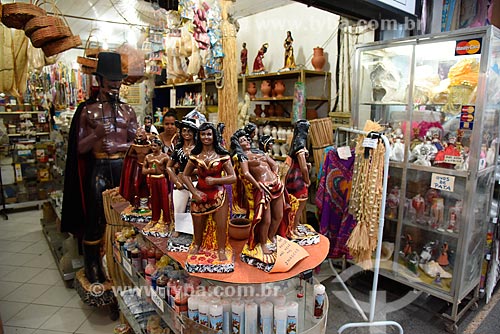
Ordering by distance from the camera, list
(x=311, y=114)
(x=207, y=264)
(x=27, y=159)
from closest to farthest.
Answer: (x=207, y=264), (x=311, y=114), (x=27, y=159)

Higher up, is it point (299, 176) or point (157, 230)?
point (299, 176)

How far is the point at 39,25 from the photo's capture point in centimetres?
216

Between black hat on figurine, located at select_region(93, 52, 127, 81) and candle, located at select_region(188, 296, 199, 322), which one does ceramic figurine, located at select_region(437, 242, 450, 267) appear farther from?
black hat on figurine, located at select_region(93, 52, 127, 81)

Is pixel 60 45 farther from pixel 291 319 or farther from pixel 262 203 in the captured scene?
pixel 291 319

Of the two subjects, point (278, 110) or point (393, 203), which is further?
point (278, 110)

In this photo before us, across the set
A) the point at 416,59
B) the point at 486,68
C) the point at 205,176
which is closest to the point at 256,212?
the point at 205,176

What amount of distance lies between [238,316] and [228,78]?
202cm

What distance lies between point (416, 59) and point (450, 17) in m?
0.66

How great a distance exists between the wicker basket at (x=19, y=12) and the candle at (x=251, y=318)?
2.14 meters

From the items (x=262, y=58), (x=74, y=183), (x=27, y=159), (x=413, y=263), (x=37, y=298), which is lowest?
(x=37, y=298)

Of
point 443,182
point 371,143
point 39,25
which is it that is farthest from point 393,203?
point 39,25

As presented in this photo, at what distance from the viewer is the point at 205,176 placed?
51.9 inches

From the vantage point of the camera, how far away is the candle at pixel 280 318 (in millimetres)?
1330

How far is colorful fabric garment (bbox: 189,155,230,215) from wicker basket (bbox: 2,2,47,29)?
5.49 feet
